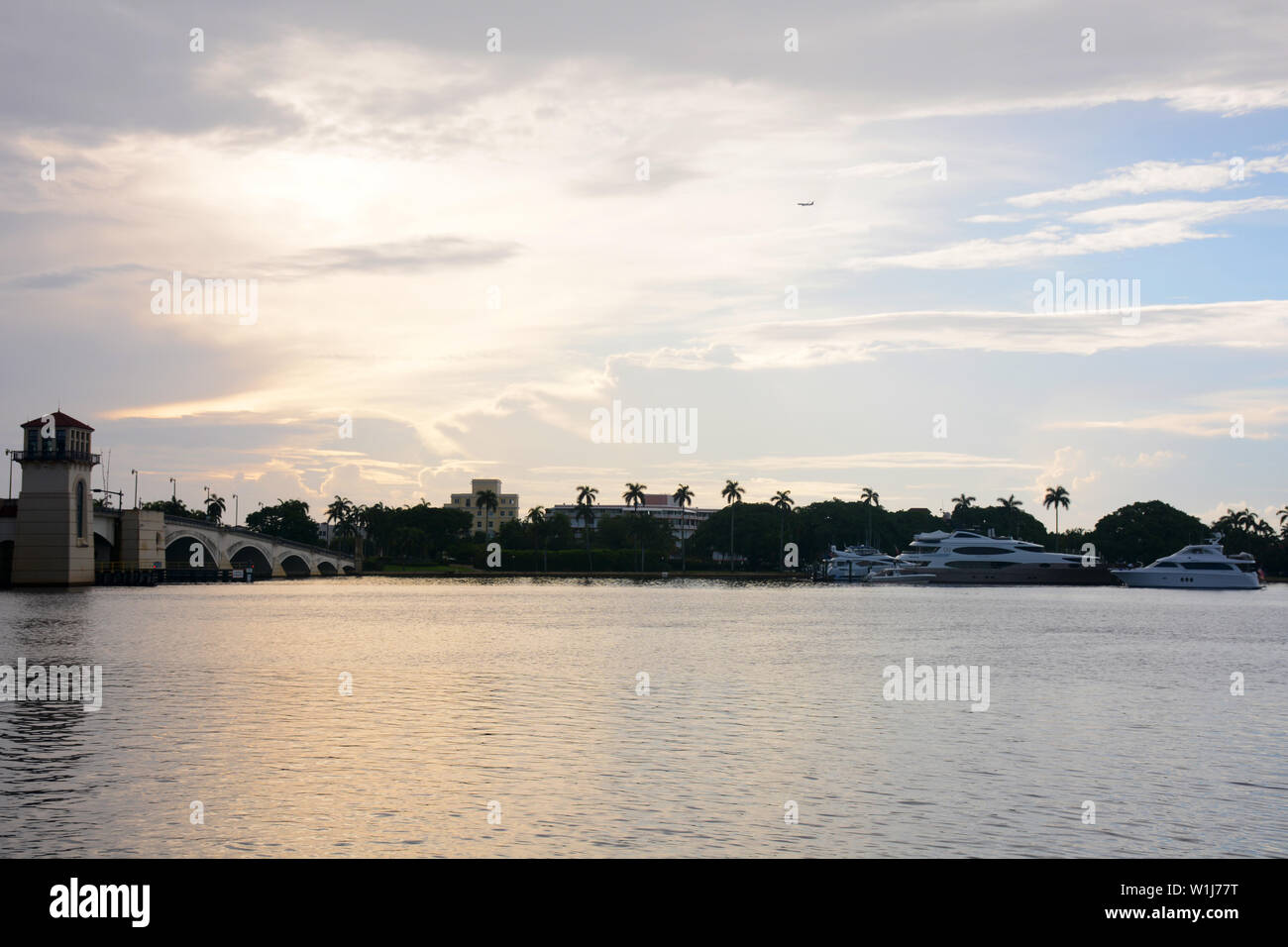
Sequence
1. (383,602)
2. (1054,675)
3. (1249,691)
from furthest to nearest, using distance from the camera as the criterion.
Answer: (383,602)
(1054,675)
(1249,691)

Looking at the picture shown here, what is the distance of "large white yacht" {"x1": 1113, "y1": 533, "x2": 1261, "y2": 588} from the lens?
170 metres

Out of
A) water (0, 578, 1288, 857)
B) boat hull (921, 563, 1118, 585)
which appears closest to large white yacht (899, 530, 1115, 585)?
boat hull (921, 563, 1118, 585)

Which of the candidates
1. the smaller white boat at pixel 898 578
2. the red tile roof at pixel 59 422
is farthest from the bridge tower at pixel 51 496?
the smaller white boat at pixel 898 578

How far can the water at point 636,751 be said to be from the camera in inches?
862

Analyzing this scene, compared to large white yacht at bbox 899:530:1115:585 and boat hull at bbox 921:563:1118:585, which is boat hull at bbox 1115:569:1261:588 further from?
large white yacht at bbox 899:530:1115:585

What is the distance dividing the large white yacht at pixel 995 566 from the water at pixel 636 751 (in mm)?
111589

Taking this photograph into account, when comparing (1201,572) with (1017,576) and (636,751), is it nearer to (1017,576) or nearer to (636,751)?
(1017,576)

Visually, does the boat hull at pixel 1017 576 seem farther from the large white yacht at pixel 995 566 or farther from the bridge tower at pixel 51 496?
the bridge tower at pixel 51 496
